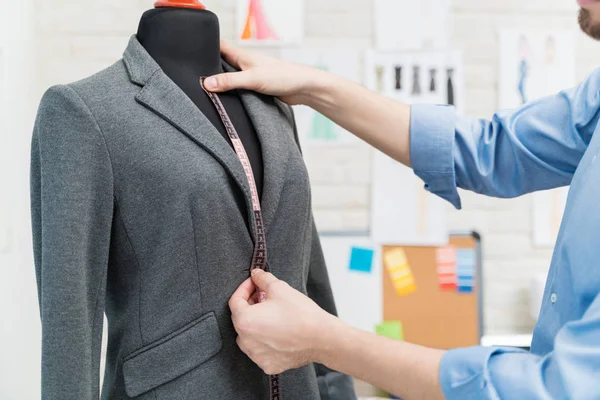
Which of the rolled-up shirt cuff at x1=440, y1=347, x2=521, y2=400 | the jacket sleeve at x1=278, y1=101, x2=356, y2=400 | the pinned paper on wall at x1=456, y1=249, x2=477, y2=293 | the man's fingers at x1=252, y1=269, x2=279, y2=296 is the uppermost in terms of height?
the man's fingers at x1=252, y1=269, x2=279, y2=296

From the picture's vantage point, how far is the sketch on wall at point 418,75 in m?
2.36

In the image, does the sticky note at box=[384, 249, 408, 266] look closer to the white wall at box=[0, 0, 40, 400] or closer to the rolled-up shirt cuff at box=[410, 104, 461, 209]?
the rolled-up shirt cuff at box=[410, 104, 461, 209]

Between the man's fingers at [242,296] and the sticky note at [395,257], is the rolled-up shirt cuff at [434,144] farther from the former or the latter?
the sticky note at [395,257]

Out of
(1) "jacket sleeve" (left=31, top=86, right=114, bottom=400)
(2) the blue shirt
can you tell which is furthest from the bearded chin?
(1) "jacket sleeve" (left=31, top=86, right=114, bottom=400)

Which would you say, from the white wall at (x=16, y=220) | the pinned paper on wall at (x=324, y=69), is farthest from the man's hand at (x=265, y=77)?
the pinned paper on wall at (x=324, y=69)

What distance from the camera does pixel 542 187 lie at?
1.34m

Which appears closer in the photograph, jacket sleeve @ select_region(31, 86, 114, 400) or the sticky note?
jacket sleeve @ select_region(31, 86, 114, 400)

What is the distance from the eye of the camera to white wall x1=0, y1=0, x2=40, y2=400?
1758 mm

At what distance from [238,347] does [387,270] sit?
55.8 inches

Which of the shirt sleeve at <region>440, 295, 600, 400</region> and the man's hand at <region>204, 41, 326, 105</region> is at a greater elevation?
the man's hand at <region>204, 41, 326, 105</region>

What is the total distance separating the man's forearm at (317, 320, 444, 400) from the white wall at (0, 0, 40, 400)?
1138 millimetres

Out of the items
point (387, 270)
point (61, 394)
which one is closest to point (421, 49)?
point (387, 270)

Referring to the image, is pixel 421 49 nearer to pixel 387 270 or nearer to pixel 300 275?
pixel 387 270

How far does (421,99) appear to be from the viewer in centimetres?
240
